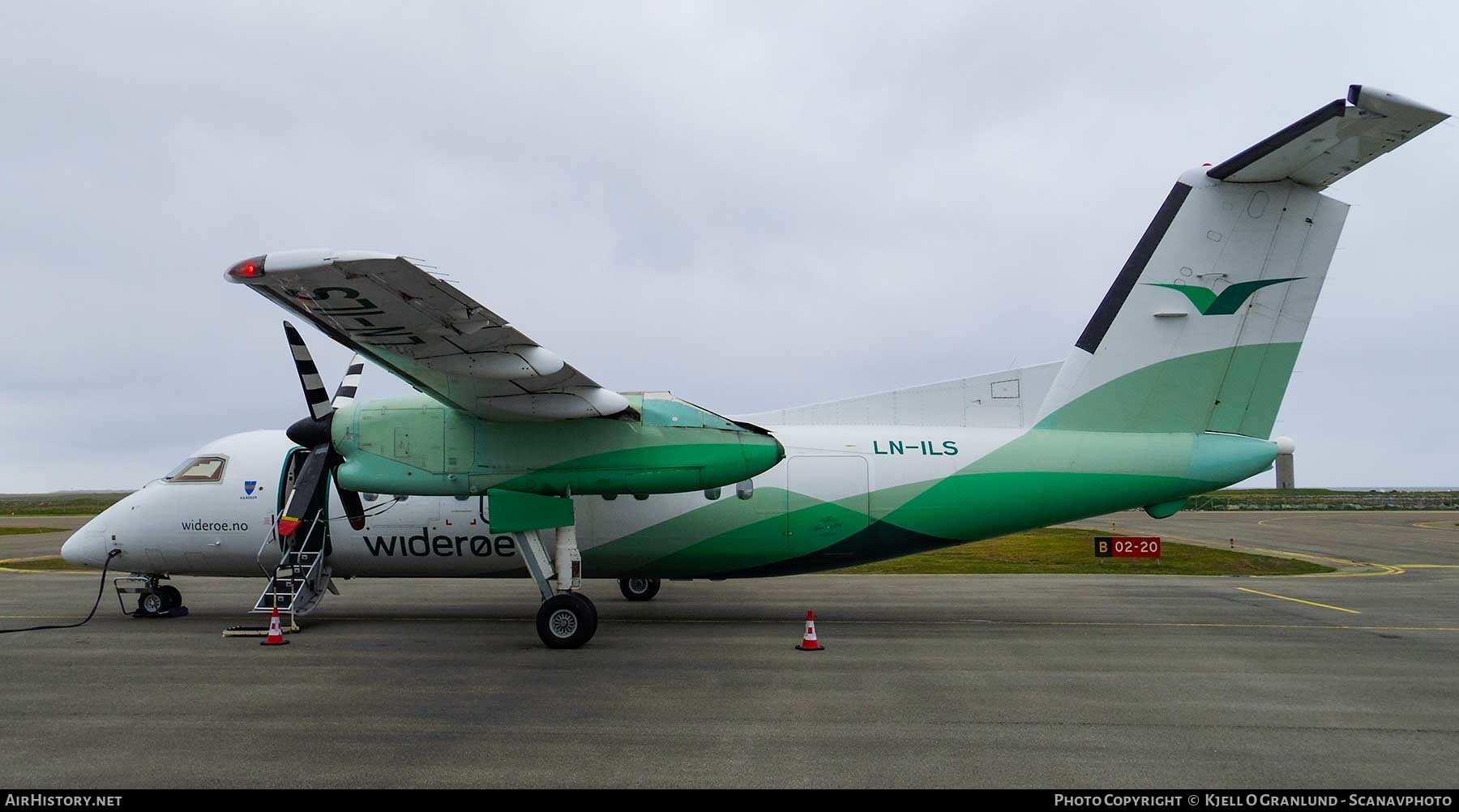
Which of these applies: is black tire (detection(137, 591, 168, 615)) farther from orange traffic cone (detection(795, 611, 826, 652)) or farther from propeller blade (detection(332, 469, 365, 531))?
orange traffic cone (detection(795, 611, 826, 652))

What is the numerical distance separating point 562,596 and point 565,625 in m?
0.37

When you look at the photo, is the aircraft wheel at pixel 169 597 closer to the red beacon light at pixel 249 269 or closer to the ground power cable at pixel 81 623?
the ground power cable at pixel 81 623

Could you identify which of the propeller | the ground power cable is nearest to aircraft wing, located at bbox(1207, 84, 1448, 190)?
the propeller

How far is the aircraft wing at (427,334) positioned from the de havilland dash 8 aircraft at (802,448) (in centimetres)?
5

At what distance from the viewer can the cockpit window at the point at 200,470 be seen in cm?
1335

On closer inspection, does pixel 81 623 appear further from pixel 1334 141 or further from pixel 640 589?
pixel 1334 141

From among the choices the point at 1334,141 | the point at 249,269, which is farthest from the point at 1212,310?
the point at 249,269

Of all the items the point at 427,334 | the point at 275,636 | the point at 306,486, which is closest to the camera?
the point at 427,334

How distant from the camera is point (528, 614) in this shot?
45.4ft

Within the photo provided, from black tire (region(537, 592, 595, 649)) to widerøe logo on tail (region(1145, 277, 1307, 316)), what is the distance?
8627mm

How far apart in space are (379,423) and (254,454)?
396cm

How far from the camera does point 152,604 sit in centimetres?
1352

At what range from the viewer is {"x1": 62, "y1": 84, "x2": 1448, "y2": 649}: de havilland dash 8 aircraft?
35.0ft

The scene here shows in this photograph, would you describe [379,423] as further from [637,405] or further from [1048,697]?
[1048,697]
